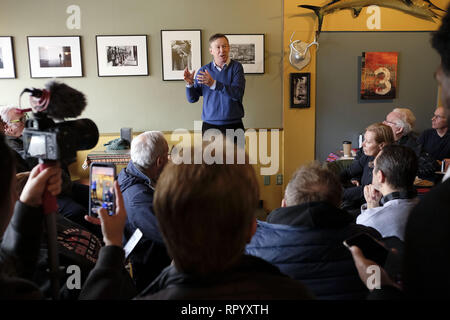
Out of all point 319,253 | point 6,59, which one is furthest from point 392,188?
point 6,59

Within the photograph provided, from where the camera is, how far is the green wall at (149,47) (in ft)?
13.1

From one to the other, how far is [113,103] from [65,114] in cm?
336

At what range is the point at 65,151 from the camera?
97cm

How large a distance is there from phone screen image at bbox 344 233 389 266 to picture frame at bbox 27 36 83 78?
384 centimetres

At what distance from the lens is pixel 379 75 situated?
4402 mm

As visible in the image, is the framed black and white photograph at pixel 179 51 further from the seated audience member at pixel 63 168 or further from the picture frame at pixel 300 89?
the seated audience member at pixel 63 168

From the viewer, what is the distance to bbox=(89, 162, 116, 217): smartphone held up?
1.30 m

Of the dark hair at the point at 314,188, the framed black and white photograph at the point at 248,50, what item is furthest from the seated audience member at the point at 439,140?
the dark hair at the point at 314,188

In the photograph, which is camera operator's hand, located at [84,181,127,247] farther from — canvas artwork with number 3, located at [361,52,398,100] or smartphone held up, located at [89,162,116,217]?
canvas artwork with number 3, located at [361,52,398,100]

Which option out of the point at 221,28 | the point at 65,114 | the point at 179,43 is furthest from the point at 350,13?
the point at 65,114

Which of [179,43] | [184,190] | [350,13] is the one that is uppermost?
[350,13]

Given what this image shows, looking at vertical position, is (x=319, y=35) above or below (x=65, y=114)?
above

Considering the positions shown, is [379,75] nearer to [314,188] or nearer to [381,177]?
[381,177]
